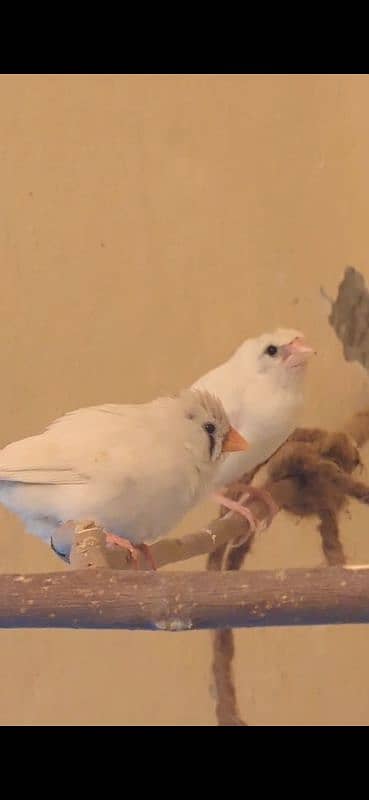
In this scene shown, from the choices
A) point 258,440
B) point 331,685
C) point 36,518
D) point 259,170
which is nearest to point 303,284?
point 259,170

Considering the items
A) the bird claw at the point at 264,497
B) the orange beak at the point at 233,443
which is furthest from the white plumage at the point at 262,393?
the orange beak at the point at 233,443

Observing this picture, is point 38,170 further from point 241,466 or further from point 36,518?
point 36,518

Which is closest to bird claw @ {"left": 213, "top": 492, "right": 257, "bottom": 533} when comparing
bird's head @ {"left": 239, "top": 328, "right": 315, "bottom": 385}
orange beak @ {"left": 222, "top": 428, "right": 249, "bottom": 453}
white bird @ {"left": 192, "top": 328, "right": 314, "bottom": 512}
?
white bird @ {"left": 192, "top": 328, "right": 314, "bottom": 512}

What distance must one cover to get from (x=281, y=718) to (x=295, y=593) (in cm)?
87

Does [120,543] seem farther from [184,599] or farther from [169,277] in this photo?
[169,277]

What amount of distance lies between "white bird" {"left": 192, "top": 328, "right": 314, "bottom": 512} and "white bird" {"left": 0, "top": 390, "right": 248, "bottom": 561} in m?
0.28

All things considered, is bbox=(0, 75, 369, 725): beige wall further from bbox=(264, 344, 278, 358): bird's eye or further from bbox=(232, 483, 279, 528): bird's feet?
bbox=(264, 344, 278, 358): bird's eye

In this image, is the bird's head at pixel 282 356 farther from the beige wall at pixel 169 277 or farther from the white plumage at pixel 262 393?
the beige wall at pixel 169 277

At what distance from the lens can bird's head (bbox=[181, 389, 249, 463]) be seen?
0.92 metres

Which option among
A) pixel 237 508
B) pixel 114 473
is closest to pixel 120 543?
pixel 114 473

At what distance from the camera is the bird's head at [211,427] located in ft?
3.01

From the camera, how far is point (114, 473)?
0.84 m

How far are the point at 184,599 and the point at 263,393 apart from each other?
0.62m

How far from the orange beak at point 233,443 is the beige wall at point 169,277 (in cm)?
52
